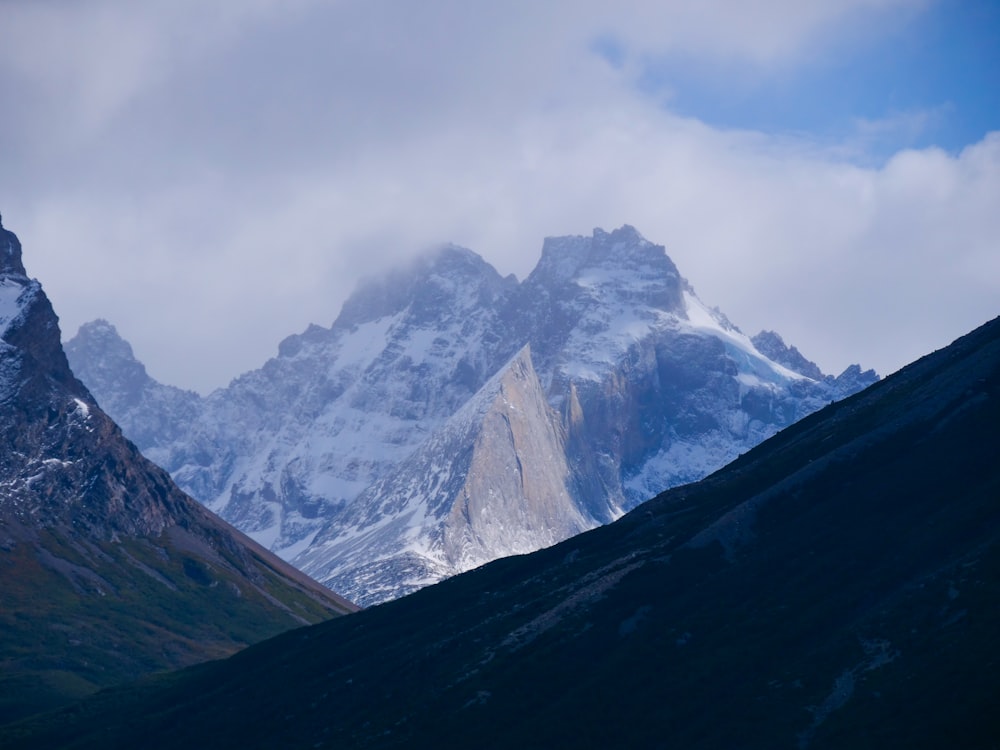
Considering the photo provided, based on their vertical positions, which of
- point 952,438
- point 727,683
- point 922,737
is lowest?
point 922,737

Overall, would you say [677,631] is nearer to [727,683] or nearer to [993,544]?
[727,683]

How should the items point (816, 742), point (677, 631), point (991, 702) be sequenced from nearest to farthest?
1. point (991, 702)
2. point (816, 742)
3. point (677, 631)

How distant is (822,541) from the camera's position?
18738 centimetres

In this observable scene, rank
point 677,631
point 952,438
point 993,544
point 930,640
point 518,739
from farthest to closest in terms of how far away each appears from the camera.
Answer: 1. point 952,438
2. point 677,631
3. point 518,739
4. point 993,544
5. point 930,640

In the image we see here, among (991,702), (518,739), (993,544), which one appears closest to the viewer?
(991,702)

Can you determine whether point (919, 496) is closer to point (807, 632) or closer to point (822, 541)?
point (822, 541)

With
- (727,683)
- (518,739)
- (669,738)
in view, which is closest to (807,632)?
(727,683)

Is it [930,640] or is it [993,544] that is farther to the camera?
[993,544]

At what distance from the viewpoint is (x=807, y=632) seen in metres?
162

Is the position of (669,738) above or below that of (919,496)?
below

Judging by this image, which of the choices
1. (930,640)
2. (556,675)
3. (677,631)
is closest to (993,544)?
(930,640)

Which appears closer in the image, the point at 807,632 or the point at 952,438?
the point at 807,632

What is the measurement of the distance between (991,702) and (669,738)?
38861 millimetres

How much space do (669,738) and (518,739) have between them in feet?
78.4
